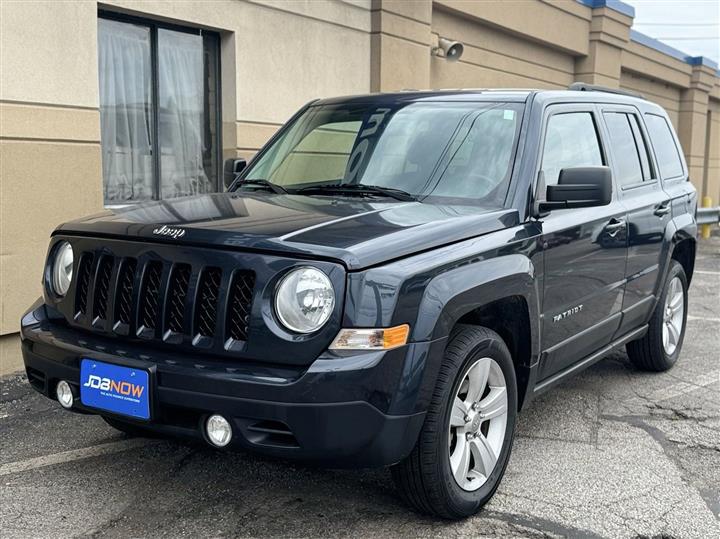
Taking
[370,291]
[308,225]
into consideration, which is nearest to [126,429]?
[308,225]

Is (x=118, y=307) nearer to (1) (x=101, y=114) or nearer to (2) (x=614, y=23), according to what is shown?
(1) (x=101, y=114)

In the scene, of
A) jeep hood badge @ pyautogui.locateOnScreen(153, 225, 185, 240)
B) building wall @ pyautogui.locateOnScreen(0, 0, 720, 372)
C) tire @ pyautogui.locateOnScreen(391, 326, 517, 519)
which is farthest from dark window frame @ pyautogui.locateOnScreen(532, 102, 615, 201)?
building wall @ pyautogui.locateOnScreen(0, 0, 720, 372)

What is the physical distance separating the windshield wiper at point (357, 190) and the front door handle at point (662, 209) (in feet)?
6.84

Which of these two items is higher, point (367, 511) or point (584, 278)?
point (584, 278)

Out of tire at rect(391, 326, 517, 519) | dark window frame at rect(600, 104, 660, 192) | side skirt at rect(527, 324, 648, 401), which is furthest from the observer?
dark window frame at rect(600, 104, 660, 192)

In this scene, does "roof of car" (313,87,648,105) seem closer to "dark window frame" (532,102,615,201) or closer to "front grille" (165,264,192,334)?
"dark window frame" (532,102,615,201)

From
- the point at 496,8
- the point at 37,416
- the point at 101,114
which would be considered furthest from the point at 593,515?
the point at 496,8

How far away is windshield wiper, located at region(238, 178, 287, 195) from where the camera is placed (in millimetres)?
4166

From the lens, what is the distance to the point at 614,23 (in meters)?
16.0

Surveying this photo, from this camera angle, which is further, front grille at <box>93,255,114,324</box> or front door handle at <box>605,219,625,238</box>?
front door handle at <box>605,219,625,238</box>

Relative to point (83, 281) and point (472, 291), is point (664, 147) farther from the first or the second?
point (83, 281)

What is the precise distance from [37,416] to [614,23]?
14.4 m

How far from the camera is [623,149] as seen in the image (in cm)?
493

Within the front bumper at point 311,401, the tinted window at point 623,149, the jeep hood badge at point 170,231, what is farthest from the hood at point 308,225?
the tinted window at point 623,149
